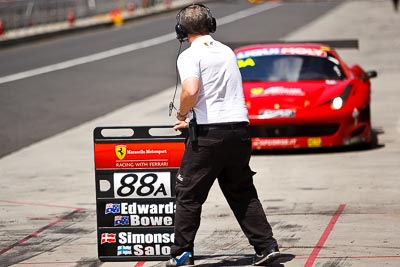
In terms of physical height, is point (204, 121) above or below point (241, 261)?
above

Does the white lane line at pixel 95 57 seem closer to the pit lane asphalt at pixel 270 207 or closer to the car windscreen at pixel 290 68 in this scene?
the pit lane asphalt at pixel 270 207

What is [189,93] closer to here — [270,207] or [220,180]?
[220,180]

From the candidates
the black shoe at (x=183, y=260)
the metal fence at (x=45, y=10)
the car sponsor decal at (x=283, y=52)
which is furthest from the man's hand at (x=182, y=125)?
the metal fence at (x=45, y=10)

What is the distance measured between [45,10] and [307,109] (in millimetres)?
33270

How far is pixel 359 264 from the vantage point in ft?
26.3

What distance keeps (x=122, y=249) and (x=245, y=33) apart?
35914mm

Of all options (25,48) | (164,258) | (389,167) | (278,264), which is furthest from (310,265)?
(25,48)

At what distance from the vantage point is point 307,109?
1446cm

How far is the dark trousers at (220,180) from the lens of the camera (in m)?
7.57

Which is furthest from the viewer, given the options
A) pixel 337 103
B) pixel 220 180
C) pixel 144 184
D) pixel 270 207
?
pixel 337 103

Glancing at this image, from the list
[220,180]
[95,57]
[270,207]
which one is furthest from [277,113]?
[95,57]

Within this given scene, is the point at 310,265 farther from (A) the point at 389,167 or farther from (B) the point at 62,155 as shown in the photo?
(B) the point at 62,155

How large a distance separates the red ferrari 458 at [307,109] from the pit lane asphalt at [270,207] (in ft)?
0.74

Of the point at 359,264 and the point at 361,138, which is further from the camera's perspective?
the point at 361,138
